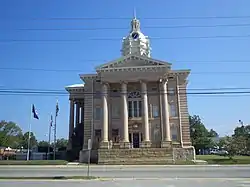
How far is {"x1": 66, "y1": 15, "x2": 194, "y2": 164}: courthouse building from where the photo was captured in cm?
4599

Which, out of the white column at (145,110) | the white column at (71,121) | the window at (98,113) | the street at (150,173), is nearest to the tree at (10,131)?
the white column at (71,121)

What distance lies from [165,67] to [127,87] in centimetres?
733

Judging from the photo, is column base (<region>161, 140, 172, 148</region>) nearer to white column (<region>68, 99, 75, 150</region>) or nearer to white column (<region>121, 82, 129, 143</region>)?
white column (<region>121, 82, 129, 143</region>)

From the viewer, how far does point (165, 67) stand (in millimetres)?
47125

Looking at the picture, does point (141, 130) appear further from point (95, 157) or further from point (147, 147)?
point (95, 157)

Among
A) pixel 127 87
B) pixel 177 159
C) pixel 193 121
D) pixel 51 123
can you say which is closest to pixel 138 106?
pixel 127 87

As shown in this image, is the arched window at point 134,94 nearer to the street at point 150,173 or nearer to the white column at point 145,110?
the white column at point 145,110

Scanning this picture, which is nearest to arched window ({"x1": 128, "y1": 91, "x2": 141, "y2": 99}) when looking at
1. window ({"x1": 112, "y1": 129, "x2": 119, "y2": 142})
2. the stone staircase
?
window ({"x1": 112, "y1": 129, "x2": 119, "y2": 142})

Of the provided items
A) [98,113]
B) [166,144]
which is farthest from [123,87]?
[166,144]

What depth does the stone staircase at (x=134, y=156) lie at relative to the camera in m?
42.0

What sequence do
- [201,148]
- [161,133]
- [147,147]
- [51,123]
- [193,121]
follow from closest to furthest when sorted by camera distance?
[147,147]
[161,133]
[51,123]
[201,148]
[193,121]

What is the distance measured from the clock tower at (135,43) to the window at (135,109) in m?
18.9

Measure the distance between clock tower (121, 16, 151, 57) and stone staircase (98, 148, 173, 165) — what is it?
91.5 ft

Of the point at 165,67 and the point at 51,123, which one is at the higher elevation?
the point at 165,67
